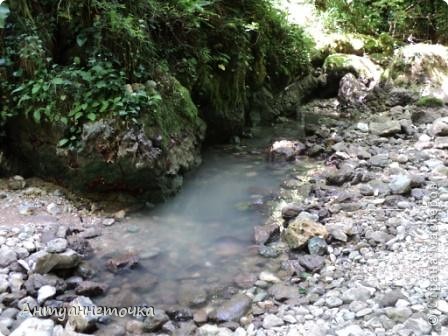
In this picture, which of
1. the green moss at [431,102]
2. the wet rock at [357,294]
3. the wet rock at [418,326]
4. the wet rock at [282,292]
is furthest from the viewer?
the green moss at [431,102]

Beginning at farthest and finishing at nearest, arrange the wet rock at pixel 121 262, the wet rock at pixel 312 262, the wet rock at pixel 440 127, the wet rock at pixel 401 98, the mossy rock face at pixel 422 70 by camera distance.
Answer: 1. the mossy rock face at pixel 422 70
2. the wet rock at pixel 401 98
3. the wet rock at pixel 440 127
4. the wet rock at pixel 121 262
5. the wet rock at pixel 312 262

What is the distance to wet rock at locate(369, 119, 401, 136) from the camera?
270 inches

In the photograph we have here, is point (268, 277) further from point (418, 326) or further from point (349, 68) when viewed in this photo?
point (349, 68)

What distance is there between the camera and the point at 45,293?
3.28m

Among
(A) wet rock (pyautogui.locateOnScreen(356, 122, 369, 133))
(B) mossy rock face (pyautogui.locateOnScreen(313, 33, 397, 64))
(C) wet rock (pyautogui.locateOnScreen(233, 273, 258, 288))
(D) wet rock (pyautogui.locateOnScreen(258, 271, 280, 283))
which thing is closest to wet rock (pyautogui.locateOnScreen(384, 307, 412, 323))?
(D) wet rock (pyautogui.locateOnScreen(258, 271, 280, 283))

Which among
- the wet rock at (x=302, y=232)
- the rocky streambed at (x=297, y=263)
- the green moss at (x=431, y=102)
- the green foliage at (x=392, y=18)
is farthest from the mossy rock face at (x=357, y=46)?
the wet rock at (x=302, y=232)

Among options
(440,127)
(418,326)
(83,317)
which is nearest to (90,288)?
(83,317)

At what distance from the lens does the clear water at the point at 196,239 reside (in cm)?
361

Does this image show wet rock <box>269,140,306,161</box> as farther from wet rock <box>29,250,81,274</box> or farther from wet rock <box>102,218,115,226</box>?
wet rock <box>29,250,81,274</box>

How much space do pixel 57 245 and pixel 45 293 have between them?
0.57 meters

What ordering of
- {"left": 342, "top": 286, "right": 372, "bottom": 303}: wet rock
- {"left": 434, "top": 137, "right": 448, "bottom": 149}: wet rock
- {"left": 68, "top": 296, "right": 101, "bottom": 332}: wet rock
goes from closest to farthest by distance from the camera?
{"left": 68, "top": 296, "right": 101, "bottom": 332}: wet rock, {"left": 342, "top": 286, "right": 372, "bottom": 303}: wet rock, {"left": 434, "top": 137, "right": 448, "bottom": 149}: wet rock

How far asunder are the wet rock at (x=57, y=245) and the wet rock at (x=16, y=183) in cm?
119

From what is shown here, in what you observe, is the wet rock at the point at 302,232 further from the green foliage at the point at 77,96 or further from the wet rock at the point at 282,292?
the green foliage at the point at 77,96

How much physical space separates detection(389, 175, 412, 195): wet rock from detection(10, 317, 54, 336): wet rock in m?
3.42
